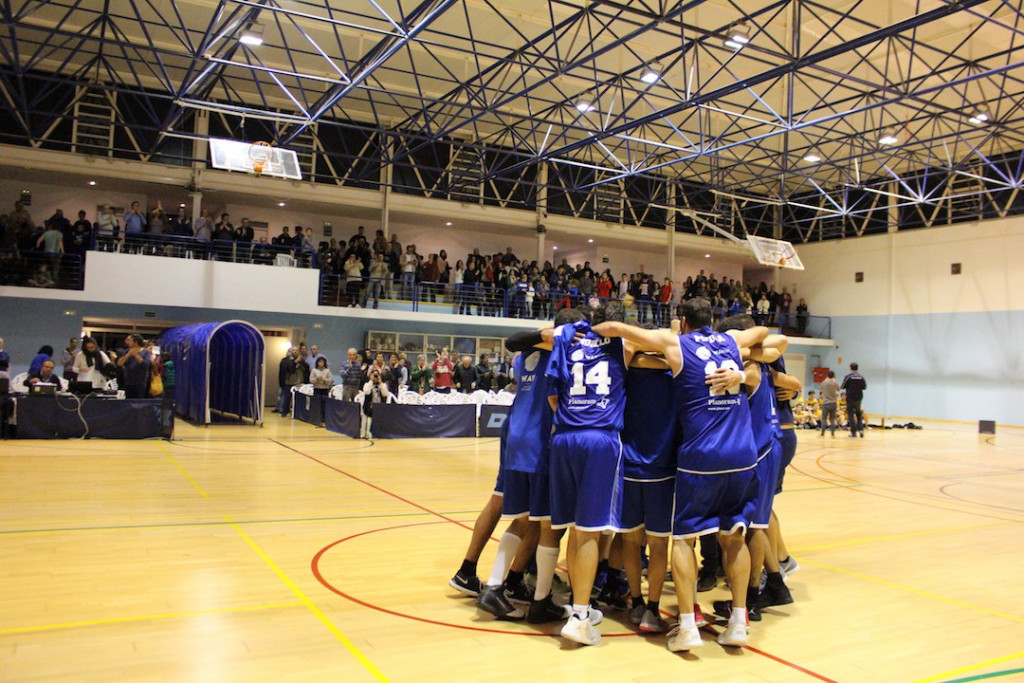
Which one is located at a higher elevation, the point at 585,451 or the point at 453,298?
the point at 453,298

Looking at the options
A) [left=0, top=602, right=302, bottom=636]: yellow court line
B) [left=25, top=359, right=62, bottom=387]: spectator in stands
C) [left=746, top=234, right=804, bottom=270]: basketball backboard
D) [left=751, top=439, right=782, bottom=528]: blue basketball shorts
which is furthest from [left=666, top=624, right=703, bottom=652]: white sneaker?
[left=746, top=234, right=804, bottom=270]: basketball backboard

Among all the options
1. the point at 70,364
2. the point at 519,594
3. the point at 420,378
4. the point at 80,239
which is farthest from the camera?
the point at 420,378

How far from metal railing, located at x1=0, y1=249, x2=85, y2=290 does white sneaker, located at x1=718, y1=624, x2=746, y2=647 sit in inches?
787

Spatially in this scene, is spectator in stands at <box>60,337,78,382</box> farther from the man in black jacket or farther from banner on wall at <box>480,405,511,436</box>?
the man in black jacket

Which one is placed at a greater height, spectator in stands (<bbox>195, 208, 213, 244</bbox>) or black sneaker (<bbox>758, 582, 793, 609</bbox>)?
spectator in stands (<bbox>195, 208, 213, 244</bbox>)

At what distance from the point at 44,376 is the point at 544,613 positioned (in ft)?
42.3

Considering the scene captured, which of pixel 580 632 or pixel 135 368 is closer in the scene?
pixel 580 632

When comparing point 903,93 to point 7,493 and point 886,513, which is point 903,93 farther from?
point 7,493

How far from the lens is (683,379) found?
473cm

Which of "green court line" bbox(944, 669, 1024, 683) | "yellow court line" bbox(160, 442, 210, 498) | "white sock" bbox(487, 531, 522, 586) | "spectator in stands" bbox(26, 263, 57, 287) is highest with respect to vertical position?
"spectator in stands" bbox(26, 263, 57, 287)

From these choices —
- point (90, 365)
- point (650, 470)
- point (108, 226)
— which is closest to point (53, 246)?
point (108, 226)

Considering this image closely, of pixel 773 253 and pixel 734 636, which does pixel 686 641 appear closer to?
pixel 734 636

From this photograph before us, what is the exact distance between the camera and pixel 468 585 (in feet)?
17.5

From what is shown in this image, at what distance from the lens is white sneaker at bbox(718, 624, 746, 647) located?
4.51 metres
